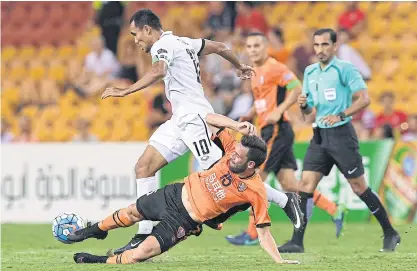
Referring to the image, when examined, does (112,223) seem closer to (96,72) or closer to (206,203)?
(206,203)

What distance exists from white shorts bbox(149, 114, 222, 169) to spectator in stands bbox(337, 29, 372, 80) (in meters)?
8.00

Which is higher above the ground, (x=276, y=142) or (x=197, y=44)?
(x=197, y=44)

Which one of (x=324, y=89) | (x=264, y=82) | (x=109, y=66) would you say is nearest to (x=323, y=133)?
(x=324, y=89)

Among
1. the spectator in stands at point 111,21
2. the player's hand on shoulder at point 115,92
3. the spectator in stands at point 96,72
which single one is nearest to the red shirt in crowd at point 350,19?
the spectator in stands at point 96,72

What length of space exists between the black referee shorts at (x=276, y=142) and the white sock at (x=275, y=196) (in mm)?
2571

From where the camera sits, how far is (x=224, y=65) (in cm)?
1858

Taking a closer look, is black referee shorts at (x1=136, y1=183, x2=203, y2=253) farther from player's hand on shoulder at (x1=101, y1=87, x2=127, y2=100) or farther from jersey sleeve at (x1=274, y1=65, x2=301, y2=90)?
jersey sleeve at (x1=274, y1=65, x2=301, y2=90)

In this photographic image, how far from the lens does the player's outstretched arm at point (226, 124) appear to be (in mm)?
8453

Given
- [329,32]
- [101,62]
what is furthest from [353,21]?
[329,32]

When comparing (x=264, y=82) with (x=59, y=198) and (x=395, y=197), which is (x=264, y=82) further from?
(x=59, y=198)

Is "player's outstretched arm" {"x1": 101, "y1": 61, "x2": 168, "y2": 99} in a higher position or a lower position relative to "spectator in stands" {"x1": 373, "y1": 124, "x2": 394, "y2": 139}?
higher

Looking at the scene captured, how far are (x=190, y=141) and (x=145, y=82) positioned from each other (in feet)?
3.41

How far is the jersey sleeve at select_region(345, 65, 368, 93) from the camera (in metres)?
10.2

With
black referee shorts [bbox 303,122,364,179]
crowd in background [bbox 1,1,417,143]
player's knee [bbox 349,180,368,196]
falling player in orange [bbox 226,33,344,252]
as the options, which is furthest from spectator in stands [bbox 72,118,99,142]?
player's knee [bbox 349,180,368,196]
